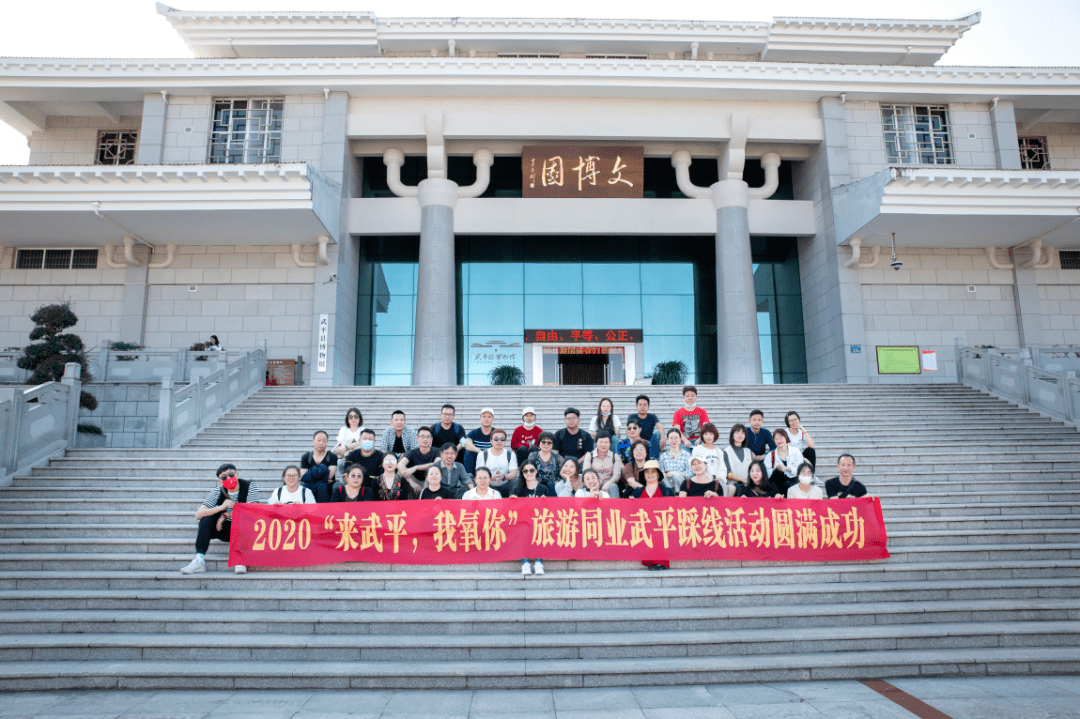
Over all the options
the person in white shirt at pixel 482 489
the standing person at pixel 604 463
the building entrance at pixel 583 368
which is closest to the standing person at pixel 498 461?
the person in white shirt at pixel 482 489

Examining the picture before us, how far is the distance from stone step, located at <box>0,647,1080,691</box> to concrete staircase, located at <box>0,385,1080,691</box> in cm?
2

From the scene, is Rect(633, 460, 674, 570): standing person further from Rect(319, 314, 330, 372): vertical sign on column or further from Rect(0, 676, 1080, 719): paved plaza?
Rect(319, 314, 330, 372): vertical sign on column

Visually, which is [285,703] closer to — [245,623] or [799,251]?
[245,623]

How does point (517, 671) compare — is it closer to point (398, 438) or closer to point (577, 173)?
point (398, 438)

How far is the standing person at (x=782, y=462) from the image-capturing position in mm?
7734

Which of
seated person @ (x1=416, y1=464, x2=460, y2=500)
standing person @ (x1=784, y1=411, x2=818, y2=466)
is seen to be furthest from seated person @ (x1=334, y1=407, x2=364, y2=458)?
standing person @ (x1=784, y1=411, x2=818, y2=466)

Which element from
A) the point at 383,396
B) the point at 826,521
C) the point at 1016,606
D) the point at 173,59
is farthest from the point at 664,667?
the point at 173,59

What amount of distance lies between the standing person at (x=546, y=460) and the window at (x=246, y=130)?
52.0 ft

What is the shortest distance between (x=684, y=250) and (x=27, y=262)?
20.7 meters

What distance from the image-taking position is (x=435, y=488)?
7.06 m

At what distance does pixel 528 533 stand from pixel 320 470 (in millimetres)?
2615

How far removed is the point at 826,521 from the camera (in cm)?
699

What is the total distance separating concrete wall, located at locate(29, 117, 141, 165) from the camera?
20984 millimetres

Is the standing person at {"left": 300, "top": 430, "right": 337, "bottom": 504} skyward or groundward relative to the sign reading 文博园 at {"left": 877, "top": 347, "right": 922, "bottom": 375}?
groundward
